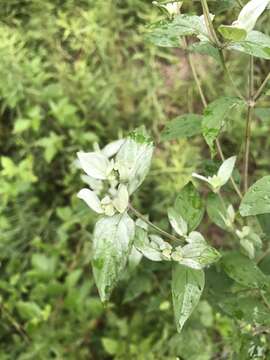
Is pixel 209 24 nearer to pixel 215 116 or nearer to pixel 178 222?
pixel 215 116

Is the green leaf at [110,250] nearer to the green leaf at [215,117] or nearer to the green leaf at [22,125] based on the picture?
the green leaf at [215,117]

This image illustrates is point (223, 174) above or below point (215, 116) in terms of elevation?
below

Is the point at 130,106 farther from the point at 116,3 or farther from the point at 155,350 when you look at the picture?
the point at 155,350

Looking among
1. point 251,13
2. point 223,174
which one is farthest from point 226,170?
point 251,13

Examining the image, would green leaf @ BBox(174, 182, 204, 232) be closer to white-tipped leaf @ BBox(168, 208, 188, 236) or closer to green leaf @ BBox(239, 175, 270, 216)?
white-tipped leaf @ BBox(168, 208, 188, 236)

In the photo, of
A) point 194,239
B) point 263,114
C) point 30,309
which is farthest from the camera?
point 30,309

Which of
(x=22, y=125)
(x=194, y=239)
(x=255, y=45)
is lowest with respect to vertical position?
(x=22, y=125)

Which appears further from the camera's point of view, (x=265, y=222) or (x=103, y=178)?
(x=265, y=222)

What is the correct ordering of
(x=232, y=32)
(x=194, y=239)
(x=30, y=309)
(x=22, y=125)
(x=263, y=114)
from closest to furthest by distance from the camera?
(x=232, y=32) < (x=194, y=239) < (x=263, y=114) < (x=30, y=309) < (x=22, y=125)

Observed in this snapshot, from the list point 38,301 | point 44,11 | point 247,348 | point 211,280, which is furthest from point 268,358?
point 44,11
